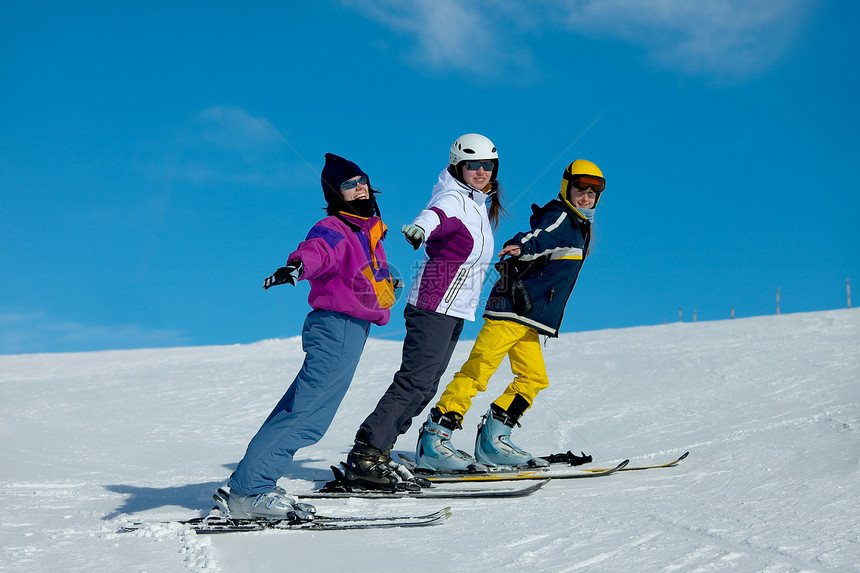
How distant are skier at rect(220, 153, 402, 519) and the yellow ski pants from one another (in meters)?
1.39

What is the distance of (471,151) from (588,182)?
968 millimetres

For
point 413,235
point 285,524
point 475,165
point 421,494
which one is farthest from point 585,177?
point 285,524

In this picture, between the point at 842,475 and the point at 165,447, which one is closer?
the point at 842,475

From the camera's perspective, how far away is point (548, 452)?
5805mm

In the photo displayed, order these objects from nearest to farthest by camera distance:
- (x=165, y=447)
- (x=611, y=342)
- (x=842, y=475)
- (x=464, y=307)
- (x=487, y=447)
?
1. (x=842, y=475)
2. (x=464, y=307)
3. (x=487, y=447)
4. (x=165, y=447)
5. (x=611, y=342)

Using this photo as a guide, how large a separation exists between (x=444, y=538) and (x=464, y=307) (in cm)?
159

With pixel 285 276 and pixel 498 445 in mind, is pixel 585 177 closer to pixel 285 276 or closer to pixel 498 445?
pixel 498 445

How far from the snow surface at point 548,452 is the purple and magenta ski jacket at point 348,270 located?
105 cm

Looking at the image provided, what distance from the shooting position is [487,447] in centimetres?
509

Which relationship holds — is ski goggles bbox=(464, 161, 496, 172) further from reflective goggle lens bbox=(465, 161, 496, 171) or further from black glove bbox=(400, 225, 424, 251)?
black glove bbox=(400, 225, 424, 251)

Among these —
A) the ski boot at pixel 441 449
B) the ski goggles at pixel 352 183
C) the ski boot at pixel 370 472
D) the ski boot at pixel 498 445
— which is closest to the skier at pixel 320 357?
the ski goggles at pixel 352 183

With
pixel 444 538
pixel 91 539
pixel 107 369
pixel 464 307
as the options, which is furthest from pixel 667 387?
pixel 107 369

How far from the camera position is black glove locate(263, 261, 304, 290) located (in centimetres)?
306

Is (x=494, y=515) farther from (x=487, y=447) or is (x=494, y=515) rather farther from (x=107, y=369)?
(x=107, y=369)
